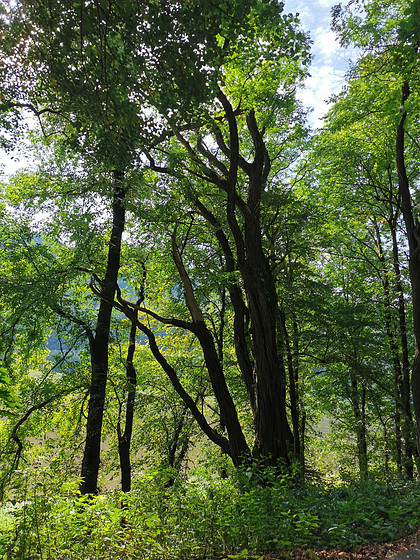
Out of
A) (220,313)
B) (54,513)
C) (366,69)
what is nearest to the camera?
(54,513)

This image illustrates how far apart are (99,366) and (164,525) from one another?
618 cm

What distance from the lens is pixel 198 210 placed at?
8.63 m

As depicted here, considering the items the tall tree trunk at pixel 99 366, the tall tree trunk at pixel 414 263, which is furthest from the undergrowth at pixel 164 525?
the tall tree trunk at pixel 99 366

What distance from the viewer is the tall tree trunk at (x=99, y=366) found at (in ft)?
26.8

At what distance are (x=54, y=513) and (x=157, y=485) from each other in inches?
46.2

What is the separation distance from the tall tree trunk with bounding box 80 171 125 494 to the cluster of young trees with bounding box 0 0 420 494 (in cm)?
4

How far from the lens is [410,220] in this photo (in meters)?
6.41

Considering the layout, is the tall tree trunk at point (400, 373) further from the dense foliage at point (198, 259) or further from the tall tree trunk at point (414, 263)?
the tall tree trunk at point (414, 263)

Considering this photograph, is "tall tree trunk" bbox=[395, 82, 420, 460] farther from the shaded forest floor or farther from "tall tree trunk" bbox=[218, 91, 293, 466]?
the shaded forest floor

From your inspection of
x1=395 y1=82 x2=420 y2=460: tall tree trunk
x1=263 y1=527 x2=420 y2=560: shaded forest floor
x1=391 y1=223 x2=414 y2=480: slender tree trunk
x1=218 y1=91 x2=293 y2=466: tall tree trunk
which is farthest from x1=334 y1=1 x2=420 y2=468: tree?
x1=391 y1=223 x2=414 y2=480: slender tree trunk

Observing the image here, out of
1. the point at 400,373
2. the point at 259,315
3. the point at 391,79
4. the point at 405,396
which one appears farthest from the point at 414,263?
the point at 400,373

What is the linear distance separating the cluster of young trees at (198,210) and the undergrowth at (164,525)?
3.34 feet

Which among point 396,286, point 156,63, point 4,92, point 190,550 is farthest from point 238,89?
point 396,286

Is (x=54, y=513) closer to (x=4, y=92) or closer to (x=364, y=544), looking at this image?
(x=364, y=544)
